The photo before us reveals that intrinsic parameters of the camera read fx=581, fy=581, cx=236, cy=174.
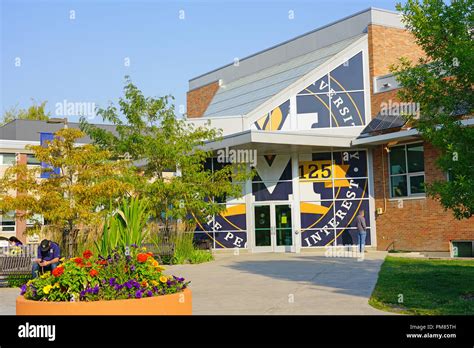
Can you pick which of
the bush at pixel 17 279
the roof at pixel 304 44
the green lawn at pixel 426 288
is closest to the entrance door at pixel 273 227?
the green lawn at pixel 426 288

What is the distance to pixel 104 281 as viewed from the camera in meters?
7.69

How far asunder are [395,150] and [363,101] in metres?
2.74

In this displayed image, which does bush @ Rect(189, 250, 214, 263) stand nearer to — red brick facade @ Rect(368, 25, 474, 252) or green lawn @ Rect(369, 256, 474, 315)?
green lawn @ Rect(369, 256, 474, 315)

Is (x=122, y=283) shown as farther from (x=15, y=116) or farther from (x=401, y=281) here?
(x=15, y=116)

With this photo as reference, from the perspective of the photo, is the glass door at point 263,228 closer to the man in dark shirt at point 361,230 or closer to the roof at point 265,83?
the man in dark shirt at point 361,230

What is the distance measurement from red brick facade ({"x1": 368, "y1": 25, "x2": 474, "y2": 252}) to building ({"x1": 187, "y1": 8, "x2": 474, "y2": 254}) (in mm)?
46

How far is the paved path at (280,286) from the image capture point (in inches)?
403

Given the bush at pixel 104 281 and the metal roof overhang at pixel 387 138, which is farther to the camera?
the metal roof overhang at pixel 387 138

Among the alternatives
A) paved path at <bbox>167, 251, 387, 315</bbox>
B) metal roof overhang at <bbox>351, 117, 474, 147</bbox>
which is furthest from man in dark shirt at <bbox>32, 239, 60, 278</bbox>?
metal roof overhang at <bbox>351, 117, 474, 147</bbox>

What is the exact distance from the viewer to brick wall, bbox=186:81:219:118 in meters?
36.5

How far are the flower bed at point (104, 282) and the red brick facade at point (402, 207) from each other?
15727mm

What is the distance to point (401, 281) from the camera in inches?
531
